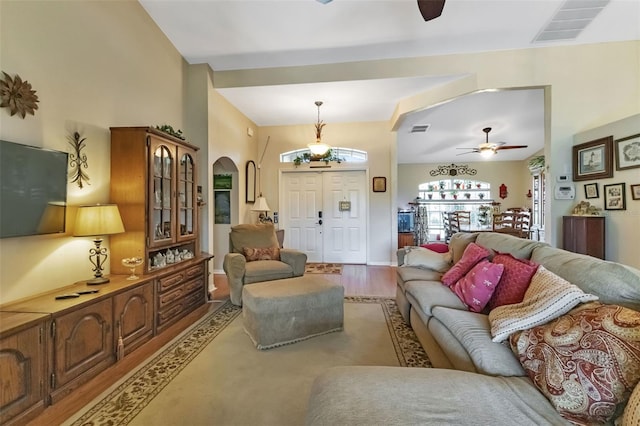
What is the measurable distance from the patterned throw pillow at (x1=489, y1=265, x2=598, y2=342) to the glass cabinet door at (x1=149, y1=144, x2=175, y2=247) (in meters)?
2.93

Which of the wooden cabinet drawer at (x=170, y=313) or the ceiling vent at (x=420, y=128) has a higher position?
the ceiling vent at (x=420, y=128)

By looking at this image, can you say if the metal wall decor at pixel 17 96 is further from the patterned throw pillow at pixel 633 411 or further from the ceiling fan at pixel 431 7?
the patterned throw pillow at pixel 633 411

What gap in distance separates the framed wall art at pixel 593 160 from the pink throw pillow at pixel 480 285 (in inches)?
102

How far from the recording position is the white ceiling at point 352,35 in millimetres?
3199

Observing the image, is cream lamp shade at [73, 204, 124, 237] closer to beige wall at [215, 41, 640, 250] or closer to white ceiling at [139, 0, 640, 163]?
white ceiling at [139, 0, 640, 163]

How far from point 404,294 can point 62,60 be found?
372cm

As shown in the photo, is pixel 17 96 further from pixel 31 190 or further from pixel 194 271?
pixel 194 271

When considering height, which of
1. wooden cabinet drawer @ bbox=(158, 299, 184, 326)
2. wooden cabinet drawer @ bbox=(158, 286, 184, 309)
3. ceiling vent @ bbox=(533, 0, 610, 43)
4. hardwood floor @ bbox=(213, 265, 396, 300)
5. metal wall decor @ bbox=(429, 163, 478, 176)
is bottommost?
hardwood floor @ bbox=(213, 265, 396, 300)

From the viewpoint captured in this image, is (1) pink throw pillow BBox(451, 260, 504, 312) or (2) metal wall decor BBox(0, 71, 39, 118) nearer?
(2) metal wall decor BBox(0, 71, 39, 118)

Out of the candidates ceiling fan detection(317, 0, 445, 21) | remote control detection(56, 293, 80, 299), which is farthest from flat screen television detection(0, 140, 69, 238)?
ceiling fan detection(317, 0, 445, 21)

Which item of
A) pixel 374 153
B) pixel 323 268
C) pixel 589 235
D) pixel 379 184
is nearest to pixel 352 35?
pixel 374 153

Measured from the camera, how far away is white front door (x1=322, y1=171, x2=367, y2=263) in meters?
6.32

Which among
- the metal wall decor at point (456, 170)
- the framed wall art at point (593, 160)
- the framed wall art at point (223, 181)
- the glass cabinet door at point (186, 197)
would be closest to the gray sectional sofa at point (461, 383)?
the framed wall art at point (593, 160)

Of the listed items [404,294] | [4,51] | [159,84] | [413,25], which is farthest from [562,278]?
[159,84]
